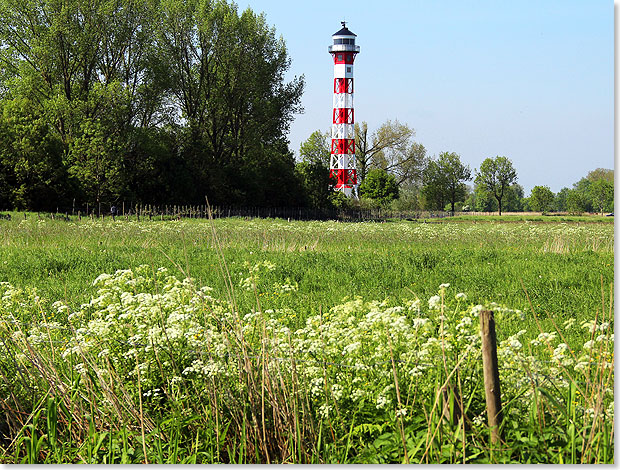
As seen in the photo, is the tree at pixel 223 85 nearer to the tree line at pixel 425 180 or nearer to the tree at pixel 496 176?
the tree line at pixel 425 180

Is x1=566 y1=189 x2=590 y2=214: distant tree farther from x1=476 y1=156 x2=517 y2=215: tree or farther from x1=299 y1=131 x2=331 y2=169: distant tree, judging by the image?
x1=299 y1=131 x2=331 y2=169: distant tree

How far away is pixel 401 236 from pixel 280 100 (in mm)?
30542

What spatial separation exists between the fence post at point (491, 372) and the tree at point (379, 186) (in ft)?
224

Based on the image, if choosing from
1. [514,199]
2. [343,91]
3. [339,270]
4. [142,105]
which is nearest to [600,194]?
[514,199]

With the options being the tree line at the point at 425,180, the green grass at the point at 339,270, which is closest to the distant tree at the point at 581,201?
the tree line at the point at 425,180

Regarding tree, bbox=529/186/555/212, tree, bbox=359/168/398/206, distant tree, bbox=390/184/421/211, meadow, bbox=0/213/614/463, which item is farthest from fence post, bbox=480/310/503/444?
tree, bbox=529/186/555/212

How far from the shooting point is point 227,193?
150ft

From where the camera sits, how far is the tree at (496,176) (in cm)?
8488

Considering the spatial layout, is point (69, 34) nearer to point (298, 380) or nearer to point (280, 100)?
point (280, 100)

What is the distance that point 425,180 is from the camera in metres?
82.9

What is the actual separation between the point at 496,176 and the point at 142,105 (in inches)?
2273

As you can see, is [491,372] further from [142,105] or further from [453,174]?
[453,174]

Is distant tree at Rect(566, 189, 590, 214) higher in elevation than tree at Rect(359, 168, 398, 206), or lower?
lower

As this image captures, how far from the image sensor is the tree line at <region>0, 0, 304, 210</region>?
37.8 m
